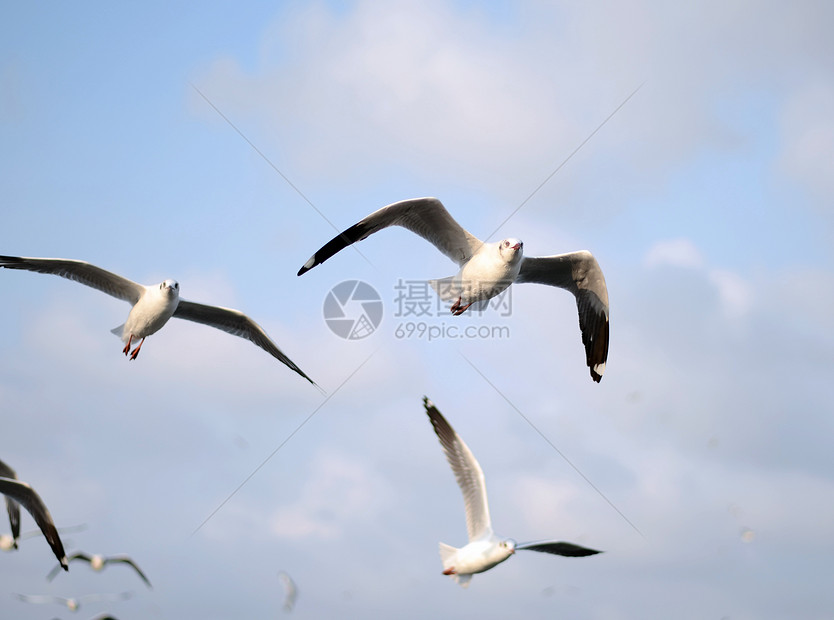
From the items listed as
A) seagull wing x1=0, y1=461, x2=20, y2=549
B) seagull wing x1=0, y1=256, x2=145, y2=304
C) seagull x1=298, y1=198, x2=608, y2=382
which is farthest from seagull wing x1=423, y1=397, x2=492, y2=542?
seagull wing x1=0, y1=461, x2=20, y2=549

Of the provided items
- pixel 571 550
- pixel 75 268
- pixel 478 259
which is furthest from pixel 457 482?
pixel 75 268

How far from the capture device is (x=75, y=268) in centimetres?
1420

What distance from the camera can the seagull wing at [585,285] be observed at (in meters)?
14.0

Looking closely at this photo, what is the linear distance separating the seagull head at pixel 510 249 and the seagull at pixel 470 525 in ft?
8.12

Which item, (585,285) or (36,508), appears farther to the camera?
(585,285)

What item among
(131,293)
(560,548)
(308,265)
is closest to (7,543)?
(131,293)

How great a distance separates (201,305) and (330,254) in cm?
356

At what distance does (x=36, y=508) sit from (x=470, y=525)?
22.0 ft

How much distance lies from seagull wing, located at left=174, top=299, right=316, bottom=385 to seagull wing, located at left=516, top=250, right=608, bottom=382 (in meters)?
4.67

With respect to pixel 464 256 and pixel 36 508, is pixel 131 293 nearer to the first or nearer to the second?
pixel 36 508

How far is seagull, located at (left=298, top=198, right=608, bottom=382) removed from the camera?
12453mm

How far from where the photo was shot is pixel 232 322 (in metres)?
16.0

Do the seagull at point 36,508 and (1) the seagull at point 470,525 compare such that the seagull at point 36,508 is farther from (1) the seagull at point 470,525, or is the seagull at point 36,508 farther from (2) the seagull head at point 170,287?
(1) the seagull at point 470,525

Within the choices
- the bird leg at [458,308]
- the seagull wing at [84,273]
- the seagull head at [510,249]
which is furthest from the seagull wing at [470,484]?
the seagull wing at [84,273]
